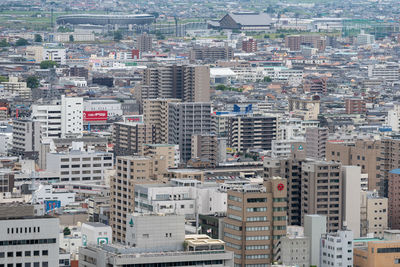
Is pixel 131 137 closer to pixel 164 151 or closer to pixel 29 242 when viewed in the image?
pixel 164 151

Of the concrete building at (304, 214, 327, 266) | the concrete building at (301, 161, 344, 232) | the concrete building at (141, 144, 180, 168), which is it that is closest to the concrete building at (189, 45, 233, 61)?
the concrete building at (141, 144, 180, 168)

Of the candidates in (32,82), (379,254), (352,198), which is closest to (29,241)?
(379,254)

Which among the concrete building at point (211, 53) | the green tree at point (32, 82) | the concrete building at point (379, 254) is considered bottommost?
the concrete building at point (211, 53)

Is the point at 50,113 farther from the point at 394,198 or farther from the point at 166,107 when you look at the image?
the point at 394,198

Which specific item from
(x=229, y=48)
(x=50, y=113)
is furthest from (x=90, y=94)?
(x=229, y=48)

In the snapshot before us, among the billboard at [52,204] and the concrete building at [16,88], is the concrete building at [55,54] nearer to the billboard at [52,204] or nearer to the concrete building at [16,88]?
the concrete building at [16,88]

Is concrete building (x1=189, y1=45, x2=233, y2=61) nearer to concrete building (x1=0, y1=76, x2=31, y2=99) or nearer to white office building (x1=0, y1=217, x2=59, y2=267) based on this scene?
concrete building (x1=0, y1=76, x2=31, y2=99)

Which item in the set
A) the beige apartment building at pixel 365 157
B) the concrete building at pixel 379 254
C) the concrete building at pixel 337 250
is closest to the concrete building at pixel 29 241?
the concrete building at pixel 337 250
